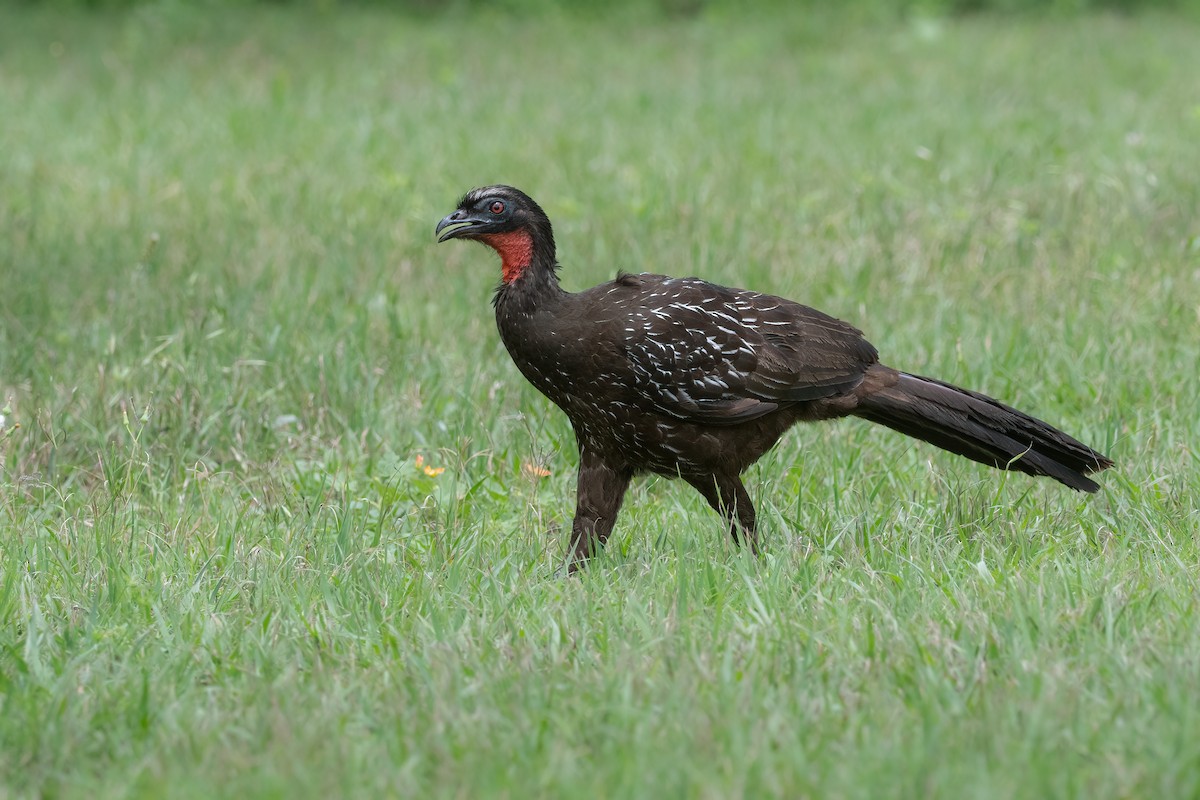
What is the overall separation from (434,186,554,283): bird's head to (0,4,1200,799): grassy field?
883 millimetres

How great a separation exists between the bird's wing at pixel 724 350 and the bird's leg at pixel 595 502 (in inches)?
13.2

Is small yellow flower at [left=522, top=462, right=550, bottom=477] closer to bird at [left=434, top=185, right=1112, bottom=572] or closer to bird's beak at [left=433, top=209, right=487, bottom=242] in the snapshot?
bird at [left=434, top=185, right=1112, bottom=572]

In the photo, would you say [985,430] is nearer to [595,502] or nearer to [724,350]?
[724,350]

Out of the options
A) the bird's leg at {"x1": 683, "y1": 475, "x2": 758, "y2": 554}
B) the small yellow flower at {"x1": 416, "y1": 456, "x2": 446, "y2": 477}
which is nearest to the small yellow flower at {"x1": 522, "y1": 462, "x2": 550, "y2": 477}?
the small yellow flower at {"x1": 416, "y1": 456, "x2": 446, "y2": 477}

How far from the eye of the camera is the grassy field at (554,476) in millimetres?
3348

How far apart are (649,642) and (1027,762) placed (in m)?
1.04

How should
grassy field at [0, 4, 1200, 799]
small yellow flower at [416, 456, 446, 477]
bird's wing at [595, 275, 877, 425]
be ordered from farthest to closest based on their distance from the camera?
small yellow flower at [416, 456, 446, 477], bird's wing at [595, 275, 877, 425], grassy field at [0, 4, 1200, 799]

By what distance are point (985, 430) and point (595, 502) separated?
1297 millimetres

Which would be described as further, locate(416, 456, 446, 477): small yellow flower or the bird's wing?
locate(416, 456, 446, 477): small yellow flower

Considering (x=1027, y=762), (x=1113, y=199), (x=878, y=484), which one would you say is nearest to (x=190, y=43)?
(x=1113, y=199)

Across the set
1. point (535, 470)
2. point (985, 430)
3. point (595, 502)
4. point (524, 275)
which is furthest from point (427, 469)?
point (985, 430)

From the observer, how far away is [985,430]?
499cm

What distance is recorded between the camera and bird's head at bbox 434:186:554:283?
16.1ft

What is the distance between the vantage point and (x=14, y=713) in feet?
11.4
